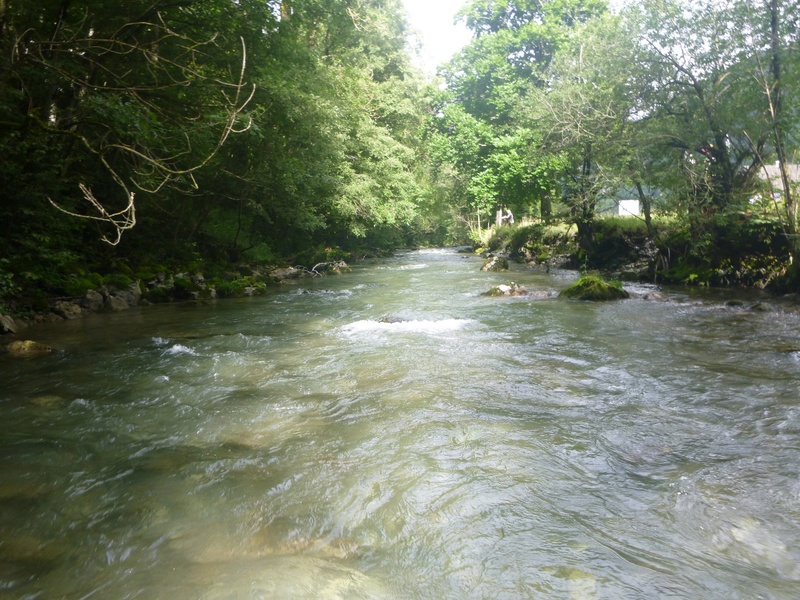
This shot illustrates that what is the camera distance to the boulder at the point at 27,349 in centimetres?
779

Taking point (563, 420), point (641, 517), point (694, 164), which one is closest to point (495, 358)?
point (563, 420)

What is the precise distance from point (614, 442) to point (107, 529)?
3.79m

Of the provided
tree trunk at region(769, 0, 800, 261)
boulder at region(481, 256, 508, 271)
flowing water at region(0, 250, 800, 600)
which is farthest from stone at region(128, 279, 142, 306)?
tree trunk at region(769, 0, 800, 261)

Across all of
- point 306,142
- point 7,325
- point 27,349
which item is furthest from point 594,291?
point 7,325

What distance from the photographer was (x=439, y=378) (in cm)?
640

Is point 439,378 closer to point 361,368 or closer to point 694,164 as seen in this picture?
point 361,368

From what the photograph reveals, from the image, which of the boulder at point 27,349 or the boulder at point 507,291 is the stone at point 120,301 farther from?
the boulder at point 507,291

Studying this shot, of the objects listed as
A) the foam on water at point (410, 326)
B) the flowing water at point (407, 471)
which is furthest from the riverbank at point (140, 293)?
the foam on water at point (410, 326)

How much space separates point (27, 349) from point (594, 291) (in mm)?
11468

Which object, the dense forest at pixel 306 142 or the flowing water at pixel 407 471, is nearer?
the flowing water at pixel 407 471

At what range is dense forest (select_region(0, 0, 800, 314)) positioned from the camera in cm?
915

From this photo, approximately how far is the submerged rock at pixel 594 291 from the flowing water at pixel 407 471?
174 inches

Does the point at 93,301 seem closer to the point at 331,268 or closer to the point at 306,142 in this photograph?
the point at 306,142

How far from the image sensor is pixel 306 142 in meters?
17.5
